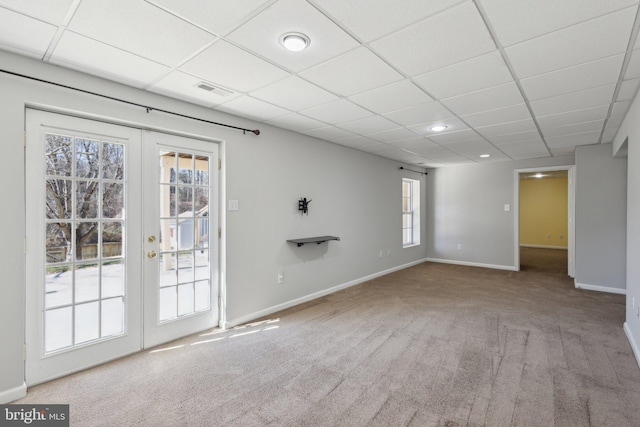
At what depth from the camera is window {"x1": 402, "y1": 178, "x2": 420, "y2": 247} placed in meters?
7.46

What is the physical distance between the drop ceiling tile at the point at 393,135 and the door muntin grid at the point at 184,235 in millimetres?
2329

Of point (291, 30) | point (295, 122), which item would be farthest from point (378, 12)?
point (295, 122)

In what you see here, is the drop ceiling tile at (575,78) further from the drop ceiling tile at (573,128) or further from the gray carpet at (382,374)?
the gray carpet at (382,374)

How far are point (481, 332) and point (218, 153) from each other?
3.51 metres

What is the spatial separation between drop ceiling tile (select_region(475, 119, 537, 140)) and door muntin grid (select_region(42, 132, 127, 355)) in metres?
4.19

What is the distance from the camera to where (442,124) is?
12.6 feet

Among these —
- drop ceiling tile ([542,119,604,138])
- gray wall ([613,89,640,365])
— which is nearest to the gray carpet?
gray wall ([613,89,640,365])

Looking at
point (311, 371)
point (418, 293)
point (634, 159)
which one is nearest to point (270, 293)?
point (311, 371)

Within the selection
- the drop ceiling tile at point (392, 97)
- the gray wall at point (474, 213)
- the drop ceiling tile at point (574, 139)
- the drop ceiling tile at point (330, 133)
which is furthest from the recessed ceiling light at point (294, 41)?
the gray wall at point (474, 213)

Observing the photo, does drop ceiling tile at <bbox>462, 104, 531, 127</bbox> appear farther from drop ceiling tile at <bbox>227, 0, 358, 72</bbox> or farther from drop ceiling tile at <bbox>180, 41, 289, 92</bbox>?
drop ceiling tile at <bbox>180, 41, 289, 92</bbox>

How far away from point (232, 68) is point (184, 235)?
1.77m

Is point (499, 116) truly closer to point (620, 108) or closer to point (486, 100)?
point (486, 100)

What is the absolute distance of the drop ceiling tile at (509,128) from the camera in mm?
3783

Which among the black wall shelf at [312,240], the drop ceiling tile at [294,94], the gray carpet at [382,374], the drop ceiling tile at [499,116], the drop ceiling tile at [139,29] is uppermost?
the drop ceiling tile at [139,29]
